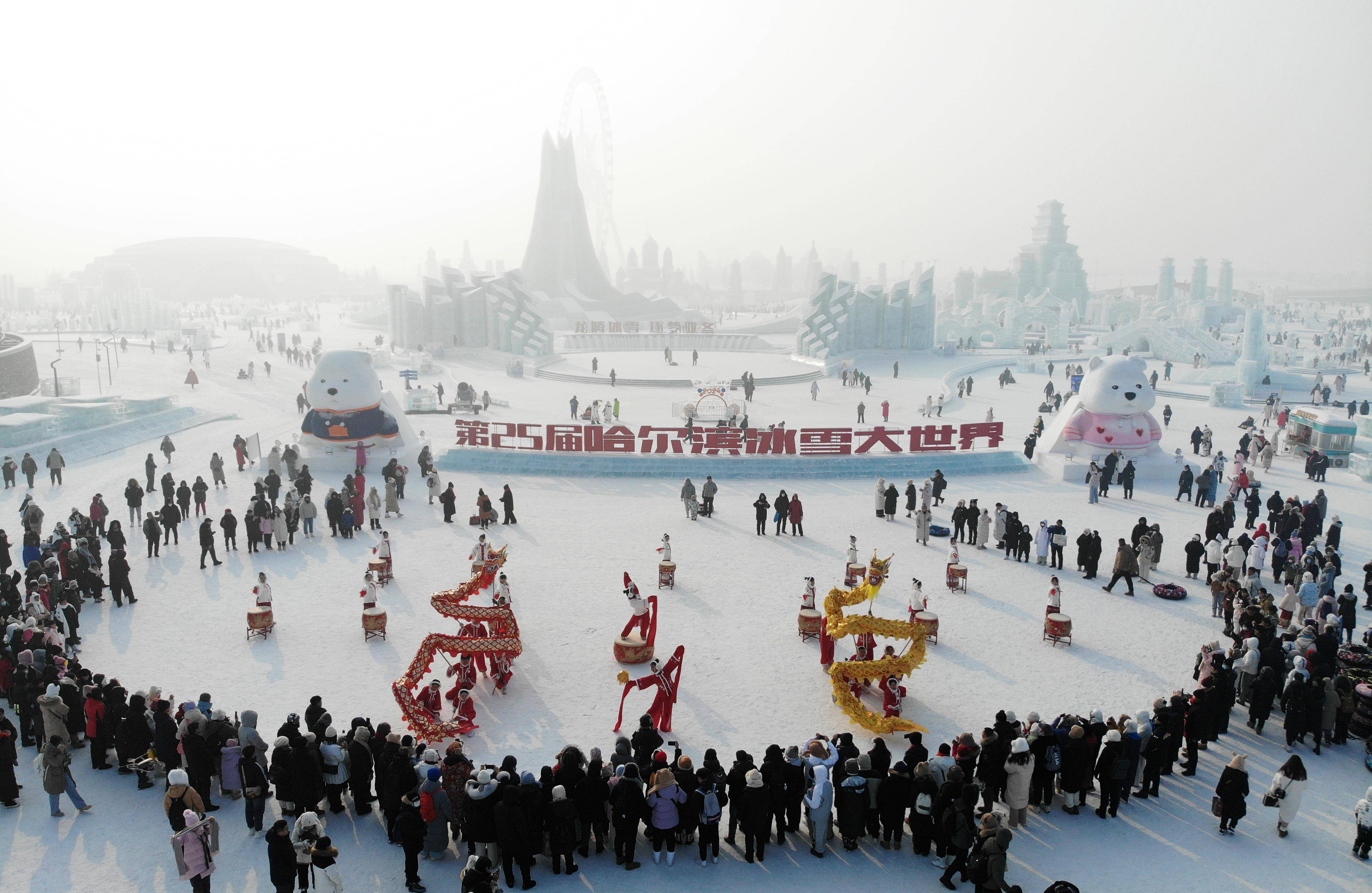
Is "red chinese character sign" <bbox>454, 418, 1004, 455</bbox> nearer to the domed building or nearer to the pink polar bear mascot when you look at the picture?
the pink polar bear mascot

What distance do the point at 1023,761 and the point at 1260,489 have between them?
1721 centimetres

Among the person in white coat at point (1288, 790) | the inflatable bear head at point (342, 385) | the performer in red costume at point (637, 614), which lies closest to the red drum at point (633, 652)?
the performer in red costume at point (637, 614)

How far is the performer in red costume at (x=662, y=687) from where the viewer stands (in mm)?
9555

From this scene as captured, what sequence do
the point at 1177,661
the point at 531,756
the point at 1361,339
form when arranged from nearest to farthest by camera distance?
1. the point at 531,756
2. the point at 1177,661
3. the point at 1361,339

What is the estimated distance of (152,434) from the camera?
2714 cm

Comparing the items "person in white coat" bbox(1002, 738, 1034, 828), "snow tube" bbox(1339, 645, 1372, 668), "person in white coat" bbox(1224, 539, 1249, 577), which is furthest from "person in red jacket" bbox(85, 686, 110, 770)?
"person in white coat" bbox(1224, 539, 1249, 577)

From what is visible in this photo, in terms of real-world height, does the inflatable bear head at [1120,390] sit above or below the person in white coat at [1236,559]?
above

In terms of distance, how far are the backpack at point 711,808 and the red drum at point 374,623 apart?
6178mm

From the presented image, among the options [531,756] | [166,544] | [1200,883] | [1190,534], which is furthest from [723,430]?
[1200,883]

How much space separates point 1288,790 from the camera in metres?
8.29

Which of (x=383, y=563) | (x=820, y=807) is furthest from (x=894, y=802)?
(x=383, y=563)

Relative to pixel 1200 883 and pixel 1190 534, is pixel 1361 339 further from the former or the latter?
pixel 1200 883

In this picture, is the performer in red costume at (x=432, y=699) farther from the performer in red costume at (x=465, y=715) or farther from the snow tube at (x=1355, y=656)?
the snow tube at (x=1355, y=656)

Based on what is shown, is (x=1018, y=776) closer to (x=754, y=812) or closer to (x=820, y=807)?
(x=820, y=807)
